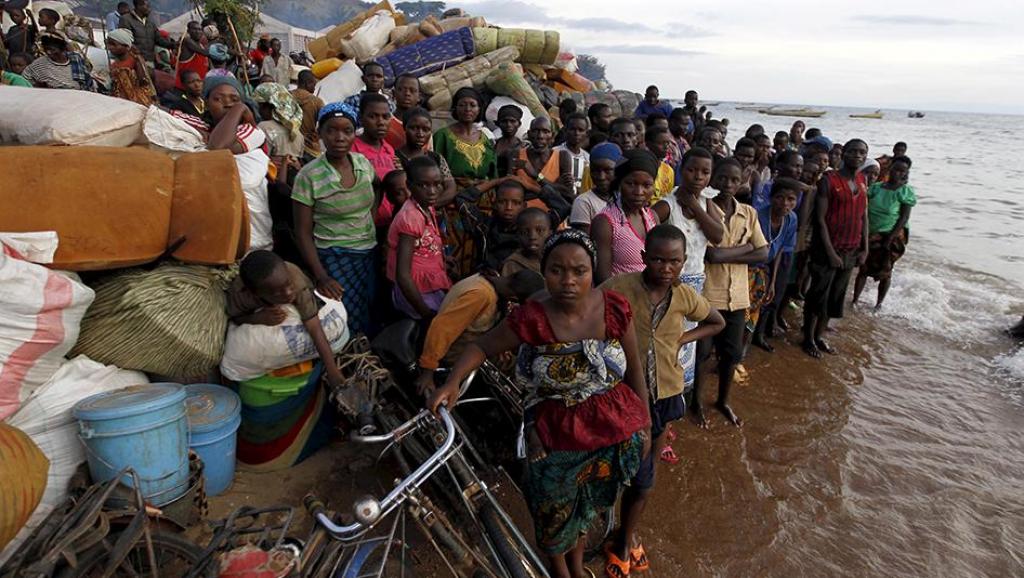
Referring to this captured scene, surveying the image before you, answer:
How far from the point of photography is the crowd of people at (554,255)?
2121 mm

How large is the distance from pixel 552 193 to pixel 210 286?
7.52ft

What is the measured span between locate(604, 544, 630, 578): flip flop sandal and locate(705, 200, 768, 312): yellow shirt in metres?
1.76

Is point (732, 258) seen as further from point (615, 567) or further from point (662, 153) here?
point (615, 567)

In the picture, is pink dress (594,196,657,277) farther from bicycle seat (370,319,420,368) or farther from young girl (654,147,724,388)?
bicycle seat (370,319,420,368)

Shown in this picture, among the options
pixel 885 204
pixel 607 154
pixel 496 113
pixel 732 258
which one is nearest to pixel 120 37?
pixel 496 113

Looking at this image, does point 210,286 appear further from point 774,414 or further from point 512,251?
point 774,414

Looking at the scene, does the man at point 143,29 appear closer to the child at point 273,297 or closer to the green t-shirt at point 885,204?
the child at point 273,297

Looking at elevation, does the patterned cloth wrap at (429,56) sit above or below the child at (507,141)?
above

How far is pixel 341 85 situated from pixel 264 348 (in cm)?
613

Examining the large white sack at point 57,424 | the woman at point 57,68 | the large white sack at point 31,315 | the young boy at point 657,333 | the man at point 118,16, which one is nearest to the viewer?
the large white sack at point 31,315

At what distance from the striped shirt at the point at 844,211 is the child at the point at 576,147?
229cm

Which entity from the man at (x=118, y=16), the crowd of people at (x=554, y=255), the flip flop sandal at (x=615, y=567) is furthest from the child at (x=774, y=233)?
the man at (x=118, y=16)

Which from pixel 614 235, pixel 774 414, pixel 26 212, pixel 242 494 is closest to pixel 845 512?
pixel 774 414

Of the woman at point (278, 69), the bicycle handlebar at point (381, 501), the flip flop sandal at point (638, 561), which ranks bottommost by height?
the flip flop sandal at point (638, 561)
